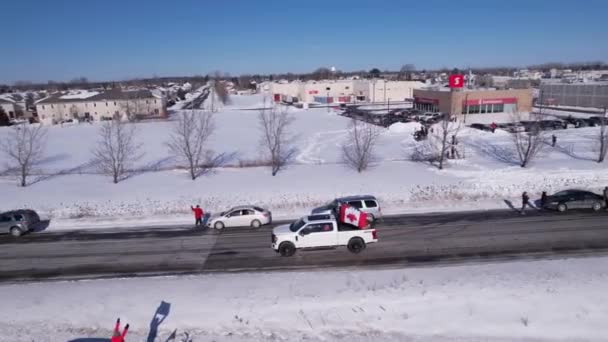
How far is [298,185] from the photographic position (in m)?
28.0

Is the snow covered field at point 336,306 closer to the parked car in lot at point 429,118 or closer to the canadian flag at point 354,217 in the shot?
the canadian flag at point 354,217

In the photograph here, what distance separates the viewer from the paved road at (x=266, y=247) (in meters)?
16.6

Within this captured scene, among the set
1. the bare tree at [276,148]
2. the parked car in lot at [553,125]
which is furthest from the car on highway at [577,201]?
the parked car in lot at [553,125]

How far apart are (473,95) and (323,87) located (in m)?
58.7

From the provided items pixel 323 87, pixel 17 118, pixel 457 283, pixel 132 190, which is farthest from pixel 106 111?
pixel 457 283

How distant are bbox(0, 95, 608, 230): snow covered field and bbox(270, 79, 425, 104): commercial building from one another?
72.3 meters

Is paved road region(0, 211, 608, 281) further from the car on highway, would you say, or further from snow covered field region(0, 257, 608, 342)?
snow covered field region(0, 257, 608, 342)

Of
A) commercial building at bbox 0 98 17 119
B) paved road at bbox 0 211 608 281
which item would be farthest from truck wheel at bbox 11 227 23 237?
commercial building at bbox 0 98 17 119

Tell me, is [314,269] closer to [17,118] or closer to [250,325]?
[250,325]

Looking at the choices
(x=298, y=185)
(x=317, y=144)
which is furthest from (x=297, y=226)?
(x=317, y=144)

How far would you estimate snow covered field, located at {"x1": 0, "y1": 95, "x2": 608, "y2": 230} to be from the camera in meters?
24.6

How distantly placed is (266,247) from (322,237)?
9.89 ft

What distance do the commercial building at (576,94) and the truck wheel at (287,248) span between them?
240 ft

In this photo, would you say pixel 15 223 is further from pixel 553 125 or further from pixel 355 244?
pixel 553 125
